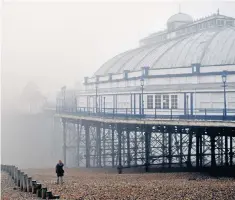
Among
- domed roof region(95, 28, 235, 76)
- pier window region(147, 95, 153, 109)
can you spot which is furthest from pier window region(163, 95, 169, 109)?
domed roof region(95, 28, 235, 76)

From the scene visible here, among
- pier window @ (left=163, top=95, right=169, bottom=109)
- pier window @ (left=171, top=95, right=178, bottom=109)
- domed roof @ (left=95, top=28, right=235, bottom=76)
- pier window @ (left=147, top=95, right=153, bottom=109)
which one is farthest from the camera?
domed roof @ (left=95, top=28, right=235, bottom=76)

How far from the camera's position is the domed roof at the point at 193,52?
27670 mm

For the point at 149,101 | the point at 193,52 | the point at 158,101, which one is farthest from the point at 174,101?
the point at 193,52

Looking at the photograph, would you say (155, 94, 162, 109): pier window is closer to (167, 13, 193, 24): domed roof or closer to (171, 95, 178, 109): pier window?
(171, 95, 178, 109): pier window

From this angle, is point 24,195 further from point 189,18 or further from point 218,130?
point 189,18

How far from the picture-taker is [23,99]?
54.6 metres

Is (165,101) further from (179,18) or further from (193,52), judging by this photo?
(179,18)

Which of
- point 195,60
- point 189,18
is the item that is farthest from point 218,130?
point 189,18

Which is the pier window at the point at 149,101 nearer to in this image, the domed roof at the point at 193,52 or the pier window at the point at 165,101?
the pier window at the point at 165,101

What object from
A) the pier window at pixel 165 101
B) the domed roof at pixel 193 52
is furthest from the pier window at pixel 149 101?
the domed roof at pixel 193 52

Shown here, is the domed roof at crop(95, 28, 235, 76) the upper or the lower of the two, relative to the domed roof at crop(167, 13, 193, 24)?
lower

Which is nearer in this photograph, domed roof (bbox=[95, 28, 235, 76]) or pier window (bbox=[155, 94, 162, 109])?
pier window (bbox=[155, 94, 162, 109])

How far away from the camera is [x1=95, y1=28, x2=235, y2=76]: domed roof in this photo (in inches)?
1089

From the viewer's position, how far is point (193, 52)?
29656 millimetres
